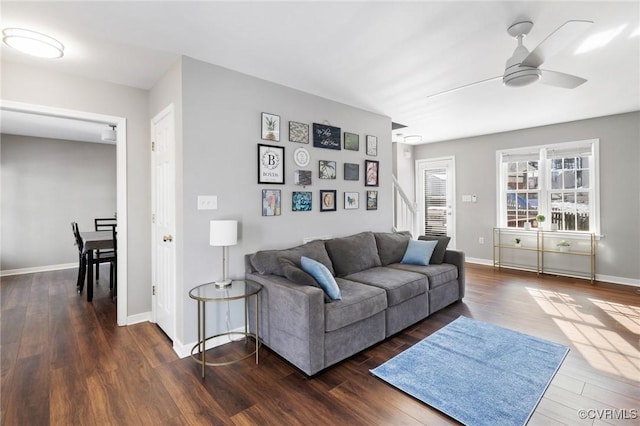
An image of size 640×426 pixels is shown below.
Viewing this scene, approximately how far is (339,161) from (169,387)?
9.41 ft

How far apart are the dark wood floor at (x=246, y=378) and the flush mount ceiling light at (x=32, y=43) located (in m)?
2.46

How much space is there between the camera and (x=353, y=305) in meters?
2.48

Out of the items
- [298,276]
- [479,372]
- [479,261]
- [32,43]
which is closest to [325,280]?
[298,276]

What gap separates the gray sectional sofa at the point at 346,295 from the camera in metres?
2.27

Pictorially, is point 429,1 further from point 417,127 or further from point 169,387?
point 417,127

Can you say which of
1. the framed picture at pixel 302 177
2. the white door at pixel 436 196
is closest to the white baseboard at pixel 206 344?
the framed picture at pixel 302 177

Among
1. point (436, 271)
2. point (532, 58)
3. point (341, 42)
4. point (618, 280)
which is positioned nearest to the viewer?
point (532, 58)

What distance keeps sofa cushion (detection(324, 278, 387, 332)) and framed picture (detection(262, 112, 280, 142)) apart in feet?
5.35

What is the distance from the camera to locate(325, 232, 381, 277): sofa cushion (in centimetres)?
336

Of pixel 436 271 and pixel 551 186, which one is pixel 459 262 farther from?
pixel 551 186

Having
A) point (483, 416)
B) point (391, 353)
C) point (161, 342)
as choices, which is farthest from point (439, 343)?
point (161, 342)

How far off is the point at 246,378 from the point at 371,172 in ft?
9.87

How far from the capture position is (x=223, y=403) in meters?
1.97

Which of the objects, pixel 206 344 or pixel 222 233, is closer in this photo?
pixel 222 233
